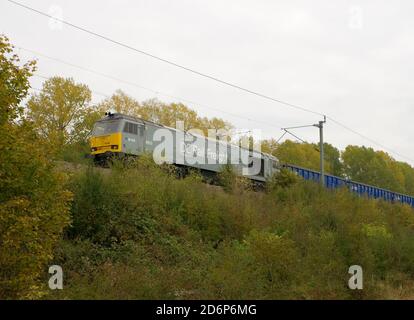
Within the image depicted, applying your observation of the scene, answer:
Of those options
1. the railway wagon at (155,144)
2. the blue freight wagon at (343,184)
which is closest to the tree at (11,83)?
the railway wagon at (155,144)

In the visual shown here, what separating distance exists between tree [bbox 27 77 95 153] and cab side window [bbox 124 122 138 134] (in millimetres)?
17464

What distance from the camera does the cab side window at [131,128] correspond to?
23.9 metres

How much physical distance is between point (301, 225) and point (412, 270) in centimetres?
468

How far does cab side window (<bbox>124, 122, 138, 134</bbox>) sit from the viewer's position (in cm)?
2394

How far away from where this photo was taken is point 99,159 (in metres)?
24.7

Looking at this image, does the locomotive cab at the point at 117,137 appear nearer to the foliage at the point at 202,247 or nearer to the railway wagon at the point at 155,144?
the railway wagon at the point at 155,144

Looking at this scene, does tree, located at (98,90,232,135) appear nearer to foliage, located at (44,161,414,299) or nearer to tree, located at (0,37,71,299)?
foliage, located at (44,161,414,299)

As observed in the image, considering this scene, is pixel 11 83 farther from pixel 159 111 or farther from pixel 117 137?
pixel 159 111

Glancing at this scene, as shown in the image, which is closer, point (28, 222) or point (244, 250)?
point (28, 222)

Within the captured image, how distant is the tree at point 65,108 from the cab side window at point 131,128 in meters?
17.5

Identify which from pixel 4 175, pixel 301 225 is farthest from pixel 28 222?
pixel 301 225

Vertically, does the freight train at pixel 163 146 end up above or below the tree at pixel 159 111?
below
